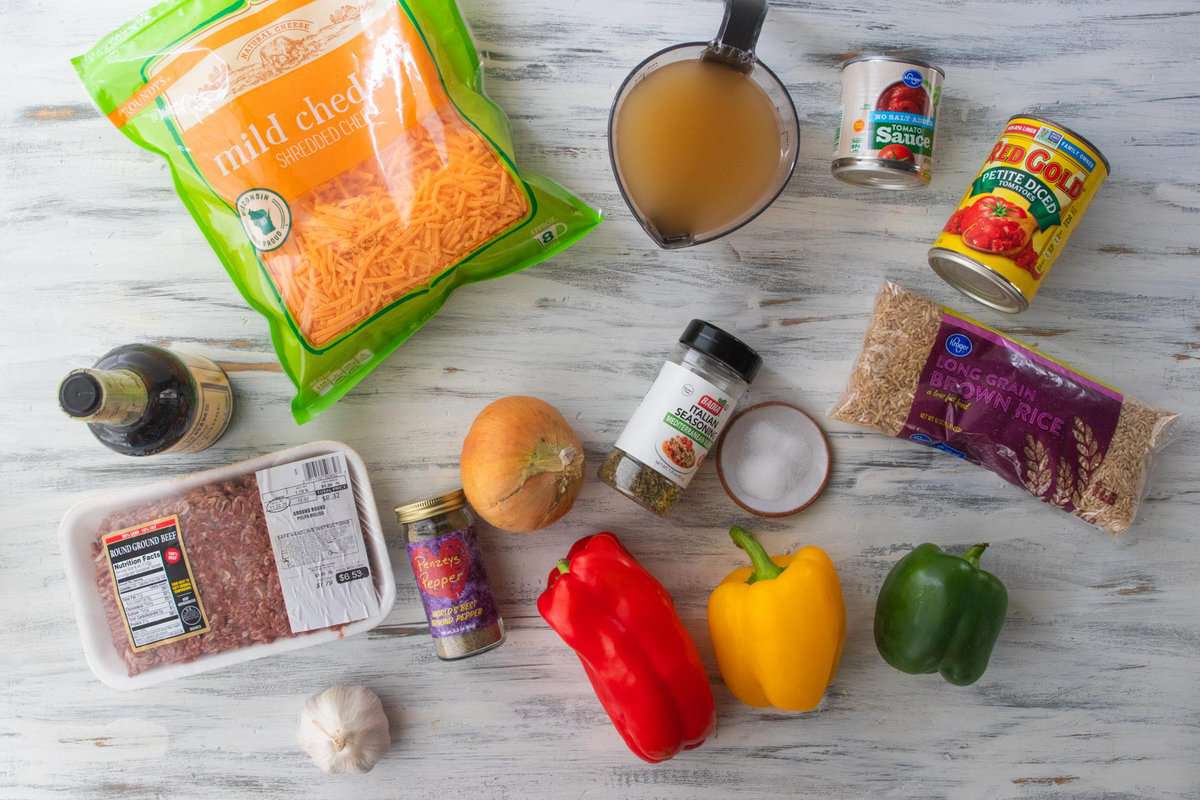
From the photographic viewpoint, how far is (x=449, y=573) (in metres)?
1.17

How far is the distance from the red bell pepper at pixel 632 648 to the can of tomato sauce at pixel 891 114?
0.74m

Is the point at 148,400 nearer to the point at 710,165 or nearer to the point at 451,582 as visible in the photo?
the point at 451,582

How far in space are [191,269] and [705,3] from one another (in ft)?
3.19

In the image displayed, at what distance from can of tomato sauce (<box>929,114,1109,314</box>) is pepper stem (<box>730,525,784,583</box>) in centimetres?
53

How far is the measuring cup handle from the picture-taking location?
42.6 inches

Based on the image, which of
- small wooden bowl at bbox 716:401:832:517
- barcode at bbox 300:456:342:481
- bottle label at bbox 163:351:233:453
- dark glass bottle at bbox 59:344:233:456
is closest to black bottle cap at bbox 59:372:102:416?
dark glass bottle at bbox 59:344:233:456

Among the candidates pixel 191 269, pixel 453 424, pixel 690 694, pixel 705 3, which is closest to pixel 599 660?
pixel 690 694

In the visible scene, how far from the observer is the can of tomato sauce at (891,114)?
116 cm

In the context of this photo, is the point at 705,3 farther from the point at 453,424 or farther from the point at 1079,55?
the point at 453,424

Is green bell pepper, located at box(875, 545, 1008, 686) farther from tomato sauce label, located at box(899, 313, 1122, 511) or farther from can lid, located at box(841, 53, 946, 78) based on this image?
can lid, located at box(841, 53, 946, 78)

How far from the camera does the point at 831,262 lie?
130 centimetres

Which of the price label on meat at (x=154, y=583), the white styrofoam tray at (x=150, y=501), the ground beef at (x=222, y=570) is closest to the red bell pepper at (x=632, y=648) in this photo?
the white styrofoam tray at (x=150, y=501)

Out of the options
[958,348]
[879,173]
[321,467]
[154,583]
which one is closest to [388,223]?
[321,467]

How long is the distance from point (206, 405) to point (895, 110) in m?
1.15
